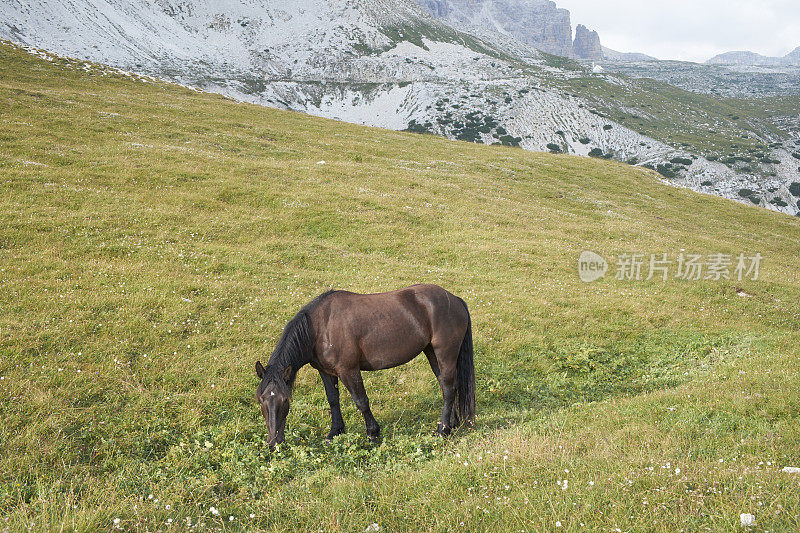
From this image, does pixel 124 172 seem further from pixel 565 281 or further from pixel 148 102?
pixel 148 102

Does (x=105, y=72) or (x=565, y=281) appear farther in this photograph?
(x=105, y=72)

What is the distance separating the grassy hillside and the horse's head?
0.37 metres

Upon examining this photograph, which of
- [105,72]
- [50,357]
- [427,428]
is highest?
[105,72]

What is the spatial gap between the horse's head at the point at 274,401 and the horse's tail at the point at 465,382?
11.6ft

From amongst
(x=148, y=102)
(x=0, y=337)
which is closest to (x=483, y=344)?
(x=0, y=337)

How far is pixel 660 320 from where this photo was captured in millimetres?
15383

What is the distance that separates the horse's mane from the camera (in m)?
7.61

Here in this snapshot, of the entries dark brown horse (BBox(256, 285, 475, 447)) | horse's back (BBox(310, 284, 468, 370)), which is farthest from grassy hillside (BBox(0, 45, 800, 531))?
horse's back (BBox(310, 284, 468, 370))

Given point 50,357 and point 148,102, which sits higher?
point 148,102

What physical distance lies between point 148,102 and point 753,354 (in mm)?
54088

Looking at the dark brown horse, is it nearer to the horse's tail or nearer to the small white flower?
the horse's tail

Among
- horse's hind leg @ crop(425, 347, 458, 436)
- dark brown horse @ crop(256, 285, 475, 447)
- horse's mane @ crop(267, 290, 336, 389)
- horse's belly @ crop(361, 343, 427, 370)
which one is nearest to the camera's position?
horse's mane @ crop(267, 290, 336, 389)

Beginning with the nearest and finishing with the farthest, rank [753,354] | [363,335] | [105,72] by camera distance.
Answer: [363,335] → [753,354] → [105,72]

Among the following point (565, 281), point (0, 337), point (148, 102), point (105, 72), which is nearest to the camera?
point (0, 337)
